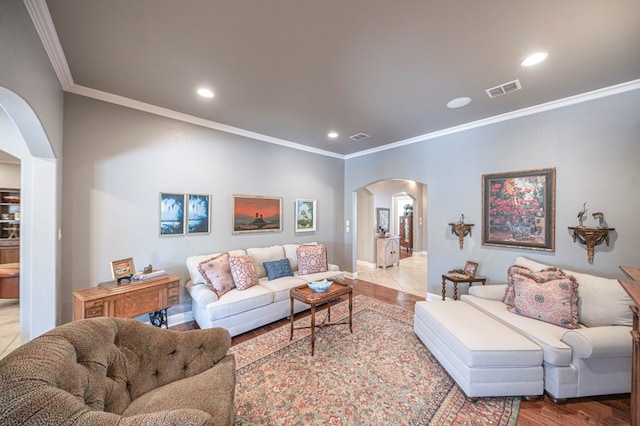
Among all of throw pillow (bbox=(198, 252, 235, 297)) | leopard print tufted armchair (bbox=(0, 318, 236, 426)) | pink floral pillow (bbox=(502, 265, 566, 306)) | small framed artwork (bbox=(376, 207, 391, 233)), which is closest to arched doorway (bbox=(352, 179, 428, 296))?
small framed artwork (bbox=(376, 207, 391, 233))

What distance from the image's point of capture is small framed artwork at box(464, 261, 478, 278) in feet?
11.5

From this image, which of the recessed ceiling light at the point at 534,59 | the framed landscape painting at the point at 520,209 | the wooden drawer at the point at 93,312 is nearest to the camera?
the recessed ceiling light at the point at 534,59

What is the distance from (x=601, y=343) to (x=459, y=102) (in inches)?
106

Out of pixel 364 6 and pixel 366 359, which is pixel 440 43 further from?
pixel 366 359

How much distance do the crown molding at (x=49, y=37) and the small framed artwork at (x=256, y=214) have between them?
2.21 meters

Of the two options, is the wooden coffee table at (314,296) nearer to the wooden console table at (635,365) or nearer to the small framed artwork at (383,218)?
the wooden console table at (635,365)

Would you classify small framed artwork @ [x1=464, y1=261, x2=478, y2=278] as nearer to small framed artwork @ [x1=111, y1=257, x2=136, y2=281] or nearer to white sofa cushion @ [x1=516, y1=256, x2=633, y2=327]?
white sofa cushion @ [x1=516, y1=256, x2=633, y2=327]

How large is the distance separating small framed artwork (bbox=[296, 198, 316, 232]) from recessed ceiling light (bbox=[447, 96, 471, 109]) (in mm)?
2957

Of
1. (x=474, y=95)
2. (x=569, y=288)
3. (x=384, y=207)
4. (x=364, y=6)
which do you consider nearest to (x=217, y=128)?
(x=364, y=6)

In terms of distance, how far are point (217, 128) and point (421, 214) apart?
302 inches

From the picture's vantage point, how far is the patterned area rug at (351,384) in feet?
5.82

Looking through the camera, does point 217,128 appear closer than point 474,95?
No

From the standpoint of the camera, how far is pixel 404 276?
19.0 feet

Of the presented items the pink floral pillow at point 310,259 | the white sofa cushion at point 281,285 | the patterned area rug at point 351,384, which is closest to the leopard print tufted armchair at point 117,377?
the patterned area rug at point 351,384
